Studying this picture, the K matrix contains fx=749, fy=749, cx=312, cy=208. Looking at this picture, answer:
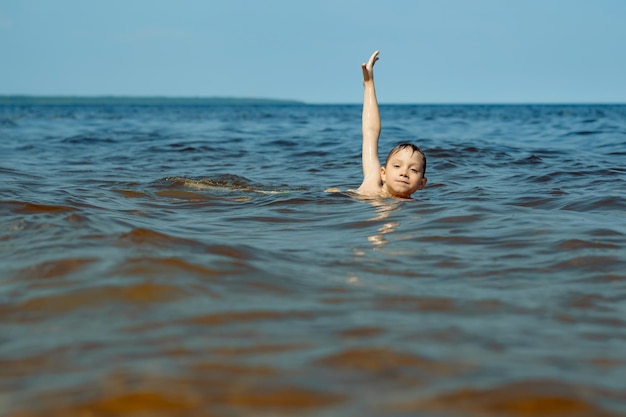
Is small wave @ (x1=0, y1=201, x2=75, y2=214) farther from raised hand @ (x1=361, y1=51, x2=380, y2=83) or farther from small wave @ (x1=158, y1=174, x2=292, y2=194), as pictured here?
raised hand @ (x1=361, y1=51, x2=380, y2=83)

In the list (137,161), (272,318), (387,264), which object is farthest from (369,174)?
(137,161)

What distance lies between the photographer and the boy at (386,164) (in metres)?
6.61

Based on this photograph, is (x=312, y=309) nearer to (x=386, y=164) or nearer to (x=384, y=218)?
(x=384, y=218)

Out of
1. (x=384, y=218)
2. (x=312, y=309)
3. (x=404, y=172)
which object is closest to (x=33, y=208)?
(x=384, y=218)

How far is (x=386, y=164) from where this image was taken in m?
6.91

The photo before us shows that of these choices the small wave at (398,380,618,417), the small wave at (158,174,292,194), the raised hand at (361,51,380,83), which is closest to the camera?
the small wave at (398,380,618,417)

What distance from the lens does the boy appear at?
661 cm

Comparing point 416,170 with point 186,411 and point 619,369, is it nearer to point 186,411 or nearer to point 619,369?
point 619,369

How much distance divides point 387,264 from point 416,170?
3006 mm

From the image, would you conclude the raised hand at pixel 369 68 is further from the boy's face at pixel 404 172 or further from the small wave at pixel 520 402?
the small wave at pixel 520 402

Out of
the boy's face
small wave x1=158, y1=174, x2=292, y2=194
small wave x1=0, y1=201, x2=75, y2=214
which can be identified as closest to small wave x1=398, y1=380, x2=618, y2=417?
small wave x1=0, y1=201, x2=75, y2=214

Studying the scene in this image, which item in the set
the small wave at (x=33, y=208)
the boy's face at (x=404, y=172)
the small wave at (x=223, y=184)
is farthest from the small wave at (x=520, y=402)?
the small wave at (x=223, y=184)

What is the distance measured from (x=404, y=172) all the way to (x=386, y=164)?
366 mm

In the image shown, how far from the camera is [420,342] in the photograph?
2547mm
